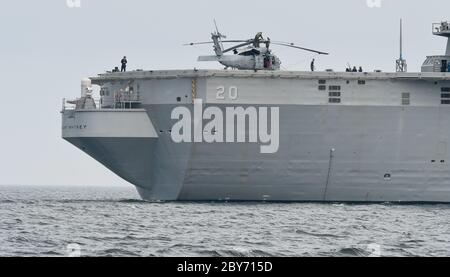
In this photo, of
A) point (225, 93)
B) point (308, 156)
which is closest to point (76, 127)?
point (225, 93)

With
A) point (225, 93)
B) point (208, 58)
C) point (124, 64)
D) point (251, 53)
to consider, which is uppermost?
point (251, 53)

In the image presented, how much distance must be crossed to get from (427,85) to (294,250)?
2245 cm

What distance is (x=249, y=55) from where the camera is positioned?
50.4m

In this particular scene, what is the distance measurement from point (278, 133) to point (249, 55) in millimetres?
4578

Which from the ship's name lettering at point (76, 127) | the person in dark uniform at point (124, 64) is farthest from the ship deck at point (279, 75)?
the ship's name lettering at point (76, 127)

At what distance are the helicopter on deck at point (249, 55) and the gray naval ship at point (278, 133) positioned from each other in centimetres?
168

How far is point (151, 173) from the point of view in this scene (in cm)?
4947

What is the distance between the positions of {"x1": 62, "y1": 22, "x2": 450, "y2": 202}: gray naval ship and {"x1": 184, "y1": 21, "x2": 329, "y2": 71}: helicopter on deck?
1.68m

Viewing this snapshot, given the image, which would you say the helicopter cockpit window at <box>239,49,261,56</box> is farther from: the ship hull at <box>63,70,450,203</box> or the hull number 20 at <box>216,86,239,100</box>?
the ship hull at <box>63,70,450,203</box>

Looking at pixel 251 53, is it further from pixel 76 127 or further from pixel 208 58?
pixel 76 127

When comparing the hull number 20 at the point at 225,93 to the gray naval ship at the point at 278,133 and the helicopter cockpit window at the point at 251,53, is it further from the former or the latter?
Result: the helicopter cockpit window at the point at 251,53
